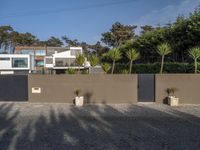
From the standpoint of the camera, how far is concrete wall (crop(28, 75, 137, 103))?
58.7 ft

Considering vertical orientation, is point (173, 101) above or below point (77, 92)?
below

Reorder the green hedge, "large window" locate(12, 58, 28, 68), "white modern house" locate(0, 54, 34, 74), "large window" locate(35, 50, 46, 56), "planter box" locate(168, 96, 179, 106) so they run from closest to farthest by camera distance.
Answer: "planter box" locate(168, 96, 179, 106)
the green hedge
"white modern house" locate(0, 54, 34, 74)
"large window" locate(12, 58, 28, 68)
"large window" locate(35, 50, 46, 56)

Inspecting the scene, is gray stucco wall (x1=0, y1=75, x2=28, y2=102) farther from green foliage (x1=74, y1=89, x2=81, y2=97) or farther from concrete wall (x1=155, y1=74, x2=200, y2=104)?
concrete wall (x1=155, y1=74, x2=200, y2=104)

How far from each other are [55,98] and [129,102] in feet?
12.6

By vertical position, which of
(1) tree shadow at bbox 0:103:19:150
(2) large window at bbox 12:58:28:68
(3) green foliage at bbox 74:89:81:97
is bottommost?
Result: (1) tree shadow at bbox 0:103:19:150

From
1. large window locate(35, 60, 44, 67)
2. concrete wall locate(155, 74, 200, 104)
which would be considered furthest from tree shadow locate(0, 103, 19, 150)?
large window locate(35, 60, 44, 67)

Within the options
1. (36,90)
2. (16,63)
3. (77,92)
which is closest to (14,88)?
(36,90)

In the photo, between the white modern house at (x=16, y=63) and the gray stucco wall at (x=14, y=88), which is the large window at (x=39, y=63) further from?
the gray stucco wall at (x=14, y=88)

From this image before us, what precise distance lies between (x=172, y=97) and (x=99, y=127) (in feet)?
22.8

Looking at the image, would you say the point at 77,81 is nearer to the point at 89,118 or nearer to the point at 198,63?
the point at 89,118

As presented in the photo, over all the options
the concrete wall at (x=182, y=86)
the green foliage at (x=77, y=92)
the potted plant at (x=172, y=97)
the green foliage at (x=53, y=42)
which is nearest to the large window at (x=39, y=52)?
the green foliage at (x=53, y=42)

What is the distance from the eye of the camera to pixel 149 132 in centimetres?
1018

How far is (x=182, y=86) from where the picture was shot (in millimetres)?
17609

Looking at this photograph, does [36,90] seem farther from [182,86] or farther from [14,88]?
[182,86]
